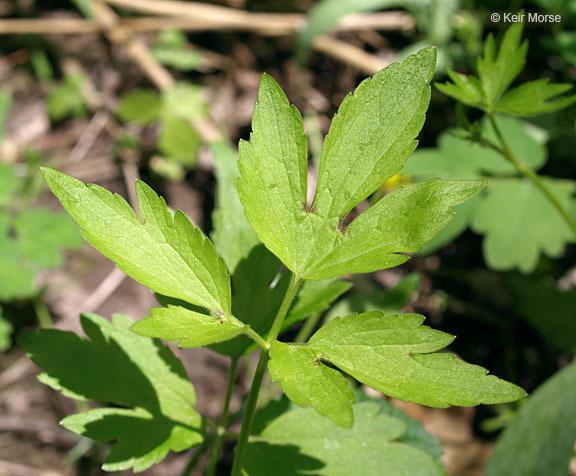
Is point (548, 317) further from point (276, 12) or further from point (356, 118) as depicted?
point (276, 12)

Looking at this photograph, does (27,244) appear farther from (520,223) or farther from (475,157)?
(520,223)

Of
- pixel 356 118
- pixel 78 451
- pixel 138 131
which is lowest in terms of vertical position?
pixel 78 451

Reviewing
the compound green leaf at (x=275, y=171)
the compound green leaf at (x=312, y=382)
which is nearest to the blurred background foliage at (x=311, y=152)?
the compound green leaf at (x=275, y=171)

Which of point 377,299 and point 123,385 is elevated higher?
point 123,385

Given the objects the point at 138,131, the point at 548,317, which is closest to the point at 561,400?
the point at 548,317

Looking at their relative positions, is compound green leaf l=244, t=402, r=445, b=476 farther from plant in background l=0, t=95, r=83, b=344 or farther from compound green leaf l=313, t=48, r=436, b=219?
plant in background l=0, t=95, r=83, b=344

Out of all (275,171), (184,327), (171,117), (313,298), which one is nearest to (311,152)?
(171,117)
